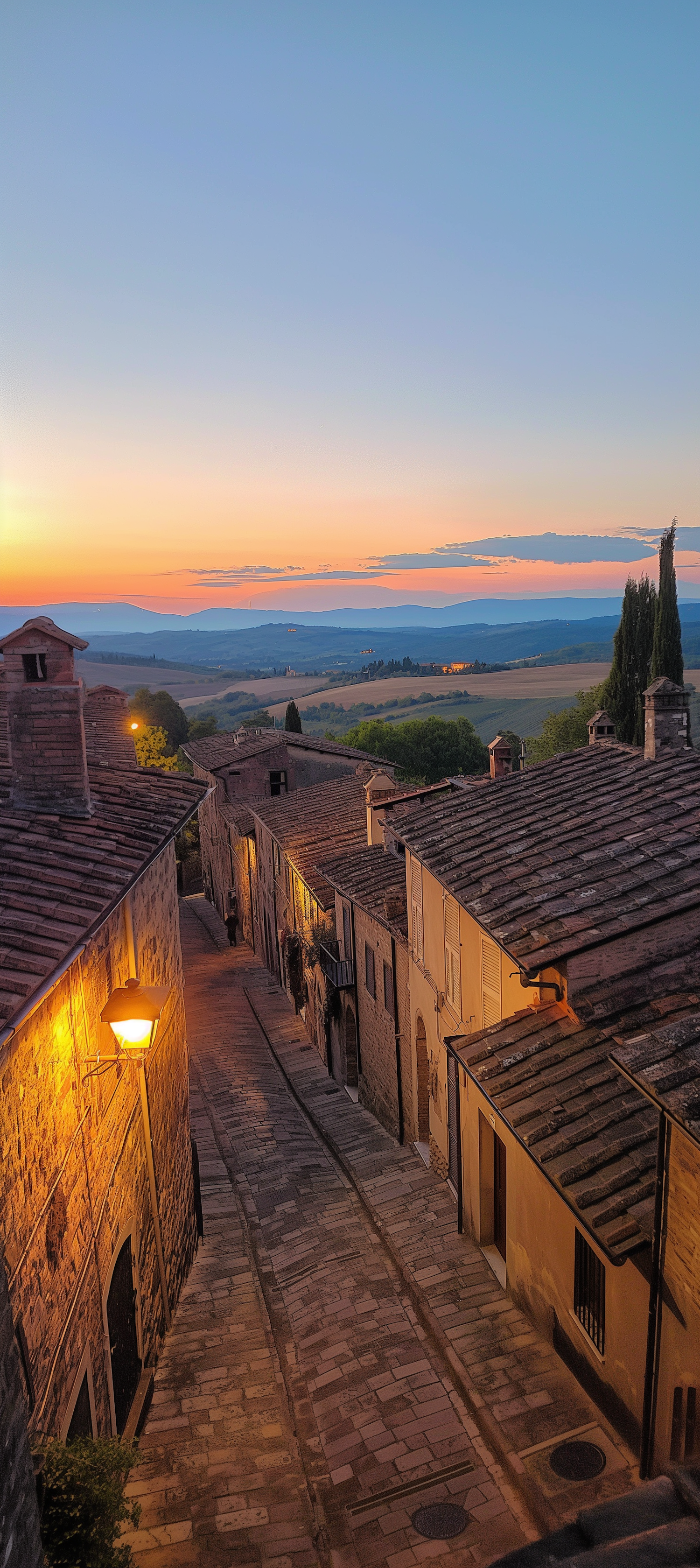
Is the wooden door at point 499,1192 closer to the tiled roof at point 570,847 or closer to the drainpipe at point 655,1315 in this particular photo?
the tiled roof at point 570,847

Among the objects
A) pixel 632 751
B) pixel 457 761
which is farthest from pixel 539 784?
pixel 457 761

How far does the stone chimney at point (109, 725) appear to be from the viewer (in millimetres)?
19891

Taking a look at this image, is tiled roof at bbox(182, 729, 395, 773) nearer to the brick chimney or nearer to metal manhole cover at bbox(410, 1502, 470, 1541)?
the brick chimney

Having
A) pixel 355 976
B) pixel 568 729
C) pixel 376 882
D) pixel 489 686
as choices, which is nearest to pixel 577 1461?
pixel 376 882

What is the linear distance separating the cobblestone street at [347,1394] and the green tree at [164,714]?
73879mm

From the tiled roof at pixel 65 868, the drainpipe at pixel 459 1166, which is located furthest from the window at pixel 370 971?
the tiled roof at pixel 65 868

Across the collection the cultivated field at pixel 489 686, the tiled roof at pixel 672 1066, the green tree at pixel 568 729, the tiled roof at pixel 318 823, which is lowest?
the cultivated field at pixel 489 686

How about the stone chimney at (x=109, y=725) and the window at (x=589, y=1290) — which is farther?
the stone chimney at (x=109, y=725)

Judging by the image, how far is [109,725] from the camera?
21.8 meters

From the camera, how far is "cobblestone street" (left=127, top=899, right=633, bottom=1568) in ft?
25.9

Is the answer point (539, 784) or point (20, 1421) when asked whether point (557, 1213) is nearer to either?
point (20, 1421)

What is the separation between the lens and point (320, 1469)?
8812mm

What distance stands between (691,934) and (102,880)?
5.59 metres

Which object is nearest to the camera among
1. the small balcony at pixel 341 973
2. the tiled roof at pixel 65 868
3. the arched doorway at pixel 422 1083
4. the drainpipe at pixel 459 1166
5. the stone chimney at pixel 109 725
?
the tiled roof at pixel 65 868
